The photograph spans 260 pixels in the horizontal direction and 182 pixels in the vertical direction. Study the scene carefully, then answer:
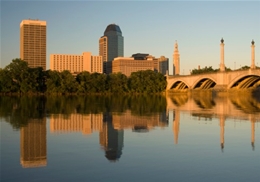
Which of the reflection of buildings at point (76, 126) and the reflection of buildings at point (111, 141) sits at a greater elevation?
the reflection of buildings at point (76, 126)

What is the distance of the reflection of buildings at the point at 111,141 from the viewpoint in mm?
15727

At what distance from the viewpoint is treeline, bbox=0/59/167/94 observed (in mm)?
98188

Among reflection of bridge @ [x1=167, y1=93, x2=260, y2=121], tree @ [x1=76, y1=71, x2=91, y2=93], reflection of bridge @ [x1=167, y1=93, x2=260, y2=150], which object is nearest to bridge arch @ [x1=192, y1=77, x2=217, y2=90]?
tree @ [x1=76, y1=71, x2=91, y2=93]

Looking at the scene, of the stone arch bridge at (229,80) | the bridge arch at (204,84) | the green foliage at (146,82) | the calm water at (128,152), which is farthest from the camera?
the green foliage at (146,82)

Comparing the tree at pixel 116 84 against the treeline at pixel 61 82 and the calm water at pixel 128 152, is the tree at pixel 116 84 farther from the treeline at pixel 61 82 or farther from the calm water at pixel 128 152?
the calm water at pixel 128 152

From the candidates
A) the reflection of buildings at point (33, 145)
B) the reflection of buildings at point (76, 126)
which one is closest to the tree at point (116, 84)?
the reflection of buildings at point (76, 126)

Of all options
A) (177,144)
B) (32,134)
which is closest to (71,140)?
(32,134)

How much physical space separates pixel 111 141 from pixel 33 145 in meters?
4.11

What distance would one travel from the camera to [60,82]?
105 meters

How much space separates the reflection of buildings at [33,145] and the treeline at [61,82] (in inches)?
3073

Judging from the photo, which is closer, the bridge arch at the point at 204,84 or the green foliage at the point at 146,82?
the bridge arch at the point at 204,84

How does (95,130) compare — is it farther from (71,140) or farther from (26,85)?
(26,85)

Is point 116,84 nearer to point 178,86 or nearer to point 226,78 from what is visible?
point 178,86

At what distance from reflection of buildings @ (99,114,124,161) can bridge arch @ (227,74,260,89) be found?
72.5m
